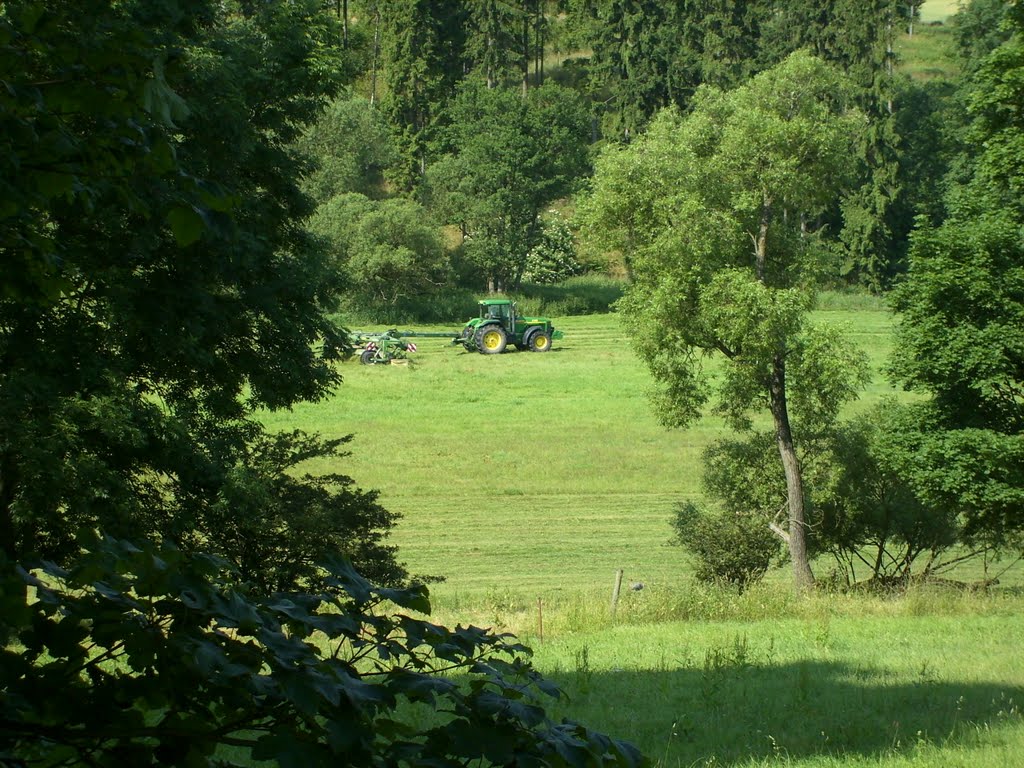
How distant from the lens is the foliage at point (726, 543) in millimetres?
20781

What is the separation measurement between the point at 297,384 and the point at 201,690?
9.55 metres

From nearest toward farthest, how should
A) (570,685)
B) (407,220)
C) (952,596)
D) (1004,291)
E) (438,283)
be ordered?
(570,685) < (952,596) < (1004,291) < (407,220) < (438,283)

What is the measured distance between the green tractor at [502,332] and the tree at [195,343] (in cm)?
3224

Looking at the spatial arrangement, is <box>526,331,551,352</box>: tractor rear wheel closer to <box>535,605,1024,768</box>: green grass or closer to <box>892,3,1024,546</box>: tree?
<box>892,3,1024,546</box>: tree

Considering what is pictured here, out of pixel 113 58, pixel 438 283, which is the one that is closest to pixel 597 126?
pixel 438 283

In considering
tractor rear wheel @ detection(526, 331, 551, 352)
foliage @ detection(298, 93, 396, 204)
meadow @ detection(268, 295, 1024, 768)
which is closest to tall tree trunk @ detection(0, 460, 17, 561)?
meadow @ detection(268, 295, 1024, 768)

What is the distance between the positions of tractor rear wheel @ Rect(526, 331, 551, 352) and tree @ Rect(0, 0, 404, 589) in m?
32.8

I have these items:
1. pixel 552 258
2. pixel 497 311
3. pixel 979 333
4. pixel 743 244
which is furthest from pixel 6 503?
pixel 552 258

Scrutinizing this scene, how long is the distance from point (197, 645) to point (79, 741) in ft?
0.96

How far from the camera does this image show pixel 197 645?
7.43 feet

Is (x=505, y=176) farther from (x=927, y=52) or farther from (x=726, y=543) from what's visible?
(x=927, y=52)

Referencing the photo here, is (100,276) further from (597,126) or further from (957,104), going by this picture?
(597,126)

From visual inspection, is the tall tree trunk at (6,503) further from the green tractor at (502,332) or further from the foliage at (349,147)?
the foliage at (349,147)

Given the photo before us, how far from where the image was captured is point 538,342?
47.2 m
